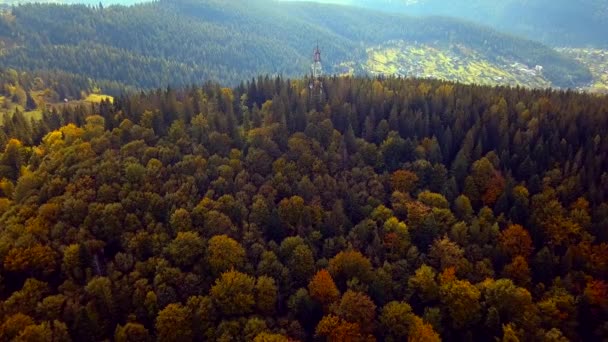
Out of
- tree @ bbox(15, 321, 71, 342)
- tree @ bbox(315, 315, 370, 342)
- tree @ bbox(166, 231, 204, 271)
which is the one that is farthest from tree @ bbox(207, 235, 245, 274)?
tree @ bbox(15, 321, 71, 342)

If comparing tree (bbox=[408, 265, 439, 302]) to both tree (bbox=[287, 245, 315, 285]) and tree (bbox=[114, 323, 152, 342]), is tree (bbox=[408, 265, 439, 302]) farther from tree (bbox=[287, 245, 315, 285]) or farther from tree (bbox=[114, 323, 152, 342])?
tree (bbox=[114, 323, 152, 342])

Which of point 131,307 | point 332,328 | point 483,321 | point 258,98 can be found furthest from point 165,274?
point 258,98

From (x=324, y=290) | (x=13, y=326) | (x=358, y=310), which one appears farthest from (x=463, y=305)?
(x=13, y=326)

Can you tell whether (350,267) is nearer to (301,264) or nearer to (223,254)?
(301,264)

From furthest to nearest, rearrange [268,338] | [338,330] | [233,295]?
[233,295]
[338,330]
[268,338]

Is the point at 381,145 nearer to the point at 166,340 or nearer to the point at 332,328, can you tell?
the point at 332,328

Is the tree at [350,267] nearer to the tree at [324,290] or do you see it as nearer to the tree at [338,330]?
the tree at [324,290]
